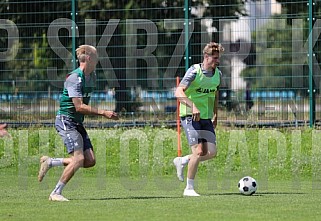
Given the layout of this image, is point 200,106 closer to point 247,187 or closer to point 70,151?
point 247,187

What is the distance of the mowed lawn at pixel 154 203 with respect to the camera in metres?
10.1

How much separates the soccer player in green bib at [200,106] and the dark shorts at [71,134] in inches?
62.9

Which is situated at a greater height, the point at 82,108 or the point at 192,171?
the point at 82,108

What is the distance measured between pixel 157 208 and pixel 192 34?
10.0 m

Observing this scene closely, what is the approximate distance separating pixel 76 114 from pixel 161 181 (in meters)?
4.66

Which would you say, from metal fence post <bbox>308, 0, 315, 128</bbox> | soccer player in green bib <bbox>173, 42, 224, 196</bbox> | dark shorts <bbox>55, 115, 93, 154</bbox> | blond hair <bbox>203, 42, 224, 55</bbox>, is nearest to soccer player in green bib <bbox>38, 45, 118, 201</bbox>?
dark shorts <bbox>55, 115, 93, 154</bbox>

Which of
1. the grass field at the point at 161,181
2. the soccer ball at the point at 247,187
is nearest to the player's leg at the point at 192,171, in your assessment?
the grass field at the point at 161,181

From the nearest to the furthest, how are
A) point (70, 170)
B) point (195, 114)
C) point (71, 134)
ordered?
point (70, 170) < point (71, 134) < point (195, 114)

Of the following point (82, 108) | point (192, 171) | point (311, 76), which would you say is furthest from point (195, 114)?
point (311, 76)

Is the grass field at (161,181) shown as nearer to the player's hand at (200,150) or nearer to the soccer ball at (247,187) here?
the soccer ball at (247,187)

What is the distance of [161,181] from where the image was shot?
1641cm

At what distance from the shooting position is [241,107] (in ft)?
65.9

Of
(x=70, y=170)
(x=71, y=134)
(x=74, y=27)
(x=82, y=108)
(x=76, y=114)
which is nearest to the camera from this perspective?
(x=82, y=108)

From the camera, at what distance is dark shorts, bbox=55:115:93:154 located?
39.2ft
